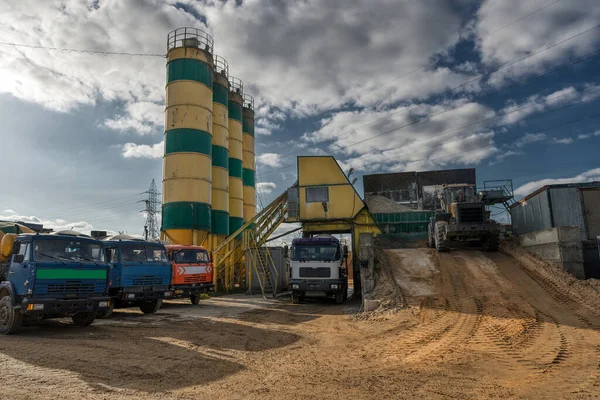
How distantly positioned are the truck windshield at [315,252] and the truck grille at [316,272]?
17.6 inches

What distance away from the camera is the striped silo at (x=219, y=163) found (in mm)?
32781

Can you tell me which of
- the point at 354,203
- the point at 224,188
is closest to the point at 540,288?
the point at 354,203

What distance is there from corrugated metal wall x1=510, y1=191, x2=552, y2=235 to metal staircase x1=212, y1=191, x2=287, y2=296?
47.4 feet

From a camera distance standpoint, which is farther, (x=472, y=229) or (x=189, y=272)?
(x=472, y=229)

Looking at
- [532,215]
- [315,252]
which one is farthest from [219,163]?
[532,215]

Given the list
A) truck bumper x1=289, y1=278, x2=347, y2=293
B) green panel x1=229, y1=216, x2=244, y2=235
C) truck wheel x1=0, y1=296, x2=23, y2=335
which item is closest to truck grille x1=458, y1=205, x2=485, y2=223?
truck bumper x1=289, y1=278, x2=347, y2=293

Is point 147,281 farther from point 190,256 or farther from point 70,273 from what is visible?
point 70,273

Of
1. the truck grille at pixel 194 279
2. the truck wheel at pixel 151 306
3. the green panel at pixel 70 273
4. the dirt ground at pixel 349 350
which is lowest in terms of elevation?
the dirt ground at pixel 349 350

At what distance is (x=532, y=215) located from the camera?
2112 cm

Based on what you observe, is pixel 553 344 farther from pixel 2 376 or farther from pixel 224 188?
pixel 224 188

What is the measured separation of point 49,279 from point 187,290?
7.67 m

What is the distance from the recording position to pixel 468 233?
1859 cm

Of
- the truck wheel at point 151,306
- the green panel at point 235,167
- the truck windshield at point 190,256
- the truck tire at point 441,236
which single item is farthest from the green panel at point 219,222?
the truck tire at point 441,236

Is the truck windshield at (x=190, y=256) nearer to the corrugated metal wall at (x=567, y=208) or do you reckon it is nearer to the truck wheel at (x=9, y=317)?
the truck wheel at (x=9, y=317)
